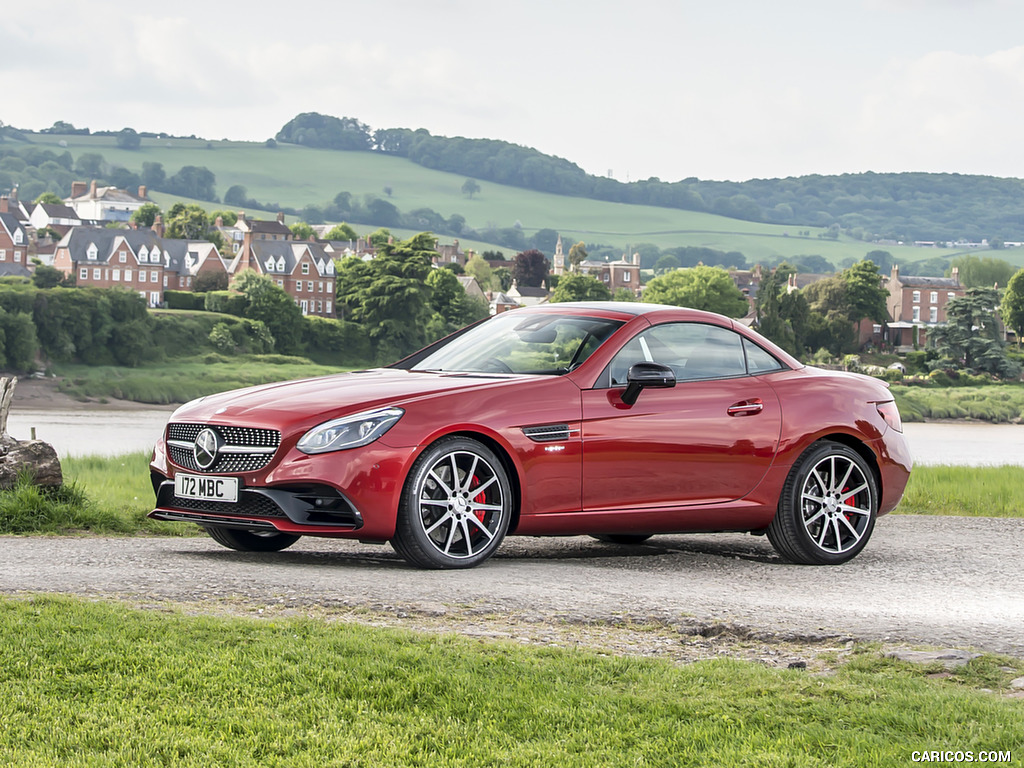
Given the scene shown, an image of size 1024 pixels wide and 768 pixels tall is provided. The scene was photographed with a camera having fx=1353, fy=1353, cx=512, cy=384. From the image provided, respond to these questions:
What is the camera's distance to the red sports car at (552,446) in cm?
750

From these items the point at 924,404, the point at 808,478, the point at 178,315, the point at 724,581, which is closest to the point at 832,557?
the point at 808,478

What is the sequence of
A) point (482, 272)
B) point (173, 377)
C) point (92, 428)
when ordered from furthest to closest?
1. point (482, 272)
2. point (173, 377)
3. point (92, 428)

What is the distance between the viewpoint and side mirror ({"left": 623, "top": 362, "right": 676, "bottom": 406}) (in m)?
8.18

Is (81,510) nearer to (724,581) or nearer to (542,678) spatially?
(724,581)

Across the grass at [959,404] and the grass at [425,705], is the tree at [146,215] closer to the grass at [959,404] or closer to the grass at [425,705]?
the grass at [959,404]

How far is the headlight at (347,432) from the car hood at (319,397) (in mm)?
58

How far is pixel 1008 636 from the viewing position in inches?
244

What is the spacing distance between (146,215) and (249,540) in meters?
185

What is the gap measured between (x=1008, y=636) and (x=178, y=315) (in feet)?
322

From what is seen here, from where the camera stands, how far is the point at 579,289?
138125mm

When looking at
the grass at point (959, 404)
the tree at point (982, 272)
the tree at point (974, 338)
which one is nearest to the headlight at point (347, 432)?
the grass at point (959, 404)

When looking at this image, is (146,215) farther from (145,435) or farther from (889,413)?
(889,413)

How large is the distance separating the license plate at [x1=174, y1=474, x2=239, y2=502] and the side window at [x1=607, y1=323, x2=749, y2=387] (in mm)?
2440

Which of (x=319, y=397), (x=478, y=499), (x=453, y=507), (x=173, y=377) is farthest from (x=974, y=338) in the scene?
(x=319, y=397)
